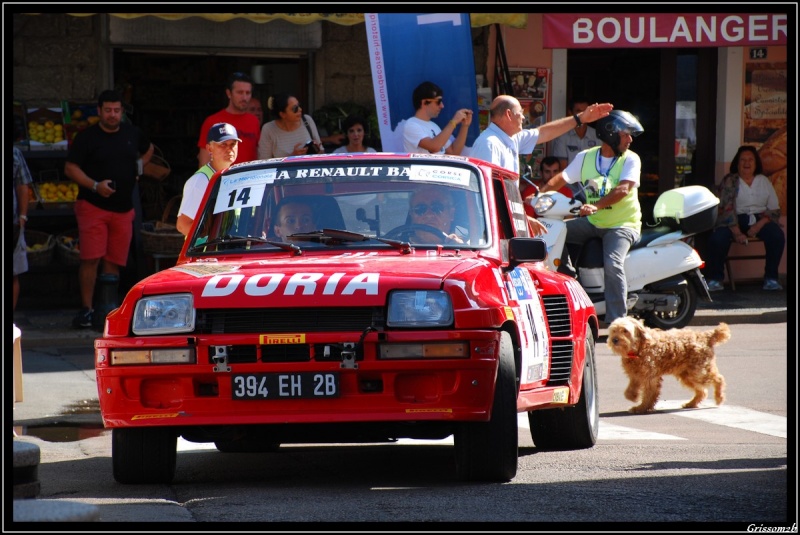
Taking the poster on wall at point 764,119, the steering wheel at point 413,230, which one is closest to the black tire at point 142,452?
the steering wheel at point 413,230

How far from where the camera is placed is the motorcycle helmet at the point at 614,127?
11.8m

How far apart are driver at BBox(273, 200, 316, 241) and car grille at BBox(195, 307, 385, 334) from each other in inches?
40.3

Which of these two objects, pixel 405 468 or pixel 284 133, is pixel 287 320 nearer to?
pixel 405 468

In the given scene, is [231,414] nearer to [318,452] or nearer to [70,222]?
[318,452]

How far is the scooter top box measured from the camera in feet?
42.4

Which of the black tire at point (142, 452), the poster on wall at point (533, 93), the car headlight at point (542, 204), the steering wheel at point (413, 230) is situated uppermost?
the poster on wall at point (533, 93)

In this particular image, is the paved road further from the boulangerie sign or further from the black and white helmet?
the boulangerie sign

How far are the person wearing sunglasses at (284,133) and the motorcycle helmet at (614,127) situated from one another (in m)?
Result: 2.98

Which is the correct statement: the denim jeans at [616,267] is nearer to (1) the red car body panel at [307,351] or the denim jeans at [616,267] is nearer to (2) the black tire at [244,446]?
(2) the black tire at [244,446]

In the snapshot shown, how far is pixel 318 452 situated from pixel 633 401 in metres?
2.74

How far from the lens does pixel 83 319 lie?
44.2 ft

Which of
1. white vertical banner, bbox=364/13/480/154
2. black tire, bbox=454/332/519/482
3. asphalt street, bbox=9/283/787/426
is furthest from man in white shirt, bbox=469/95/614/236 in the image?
black tire, bbox=454/332/519/482
